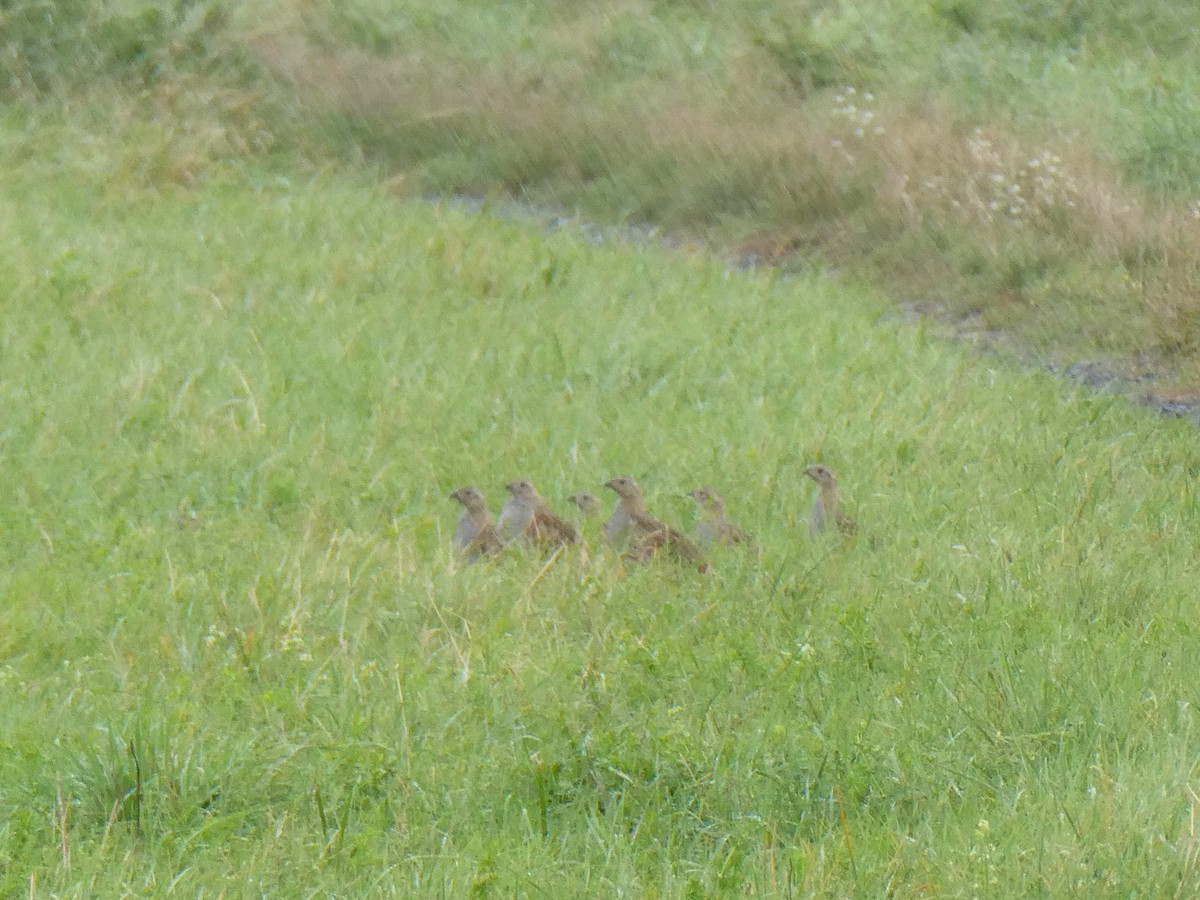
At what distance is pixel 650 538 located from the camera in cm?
614

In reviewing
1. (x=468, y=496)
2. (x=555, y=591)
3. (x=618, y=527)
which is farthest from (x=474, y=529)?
(x=555, y=591)

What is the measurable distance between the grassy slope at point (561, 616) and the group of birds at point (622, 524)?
0.14 m

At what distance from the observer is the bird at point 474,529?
20.5 ft

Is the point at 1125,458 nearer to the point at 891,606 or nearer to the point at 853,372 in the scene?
the point at 853,372

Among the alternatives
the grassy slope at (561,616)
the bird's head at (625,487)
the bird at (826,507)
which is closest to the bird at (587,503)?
the bird's head at (625,487)

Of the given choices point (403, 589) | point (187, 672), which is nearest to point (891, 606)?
point (403, 589)

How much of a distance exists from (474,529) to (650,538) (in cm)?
72

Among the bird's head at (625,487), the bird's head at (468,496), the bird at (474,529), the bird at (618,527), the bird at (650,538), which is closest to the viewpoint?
the bird at (650,538)

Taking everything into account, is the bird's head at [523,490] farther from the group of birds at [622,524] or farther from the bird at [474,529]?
the bird at [474,529]

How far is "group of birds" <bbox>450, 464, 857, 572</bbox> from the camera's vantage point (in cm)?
618

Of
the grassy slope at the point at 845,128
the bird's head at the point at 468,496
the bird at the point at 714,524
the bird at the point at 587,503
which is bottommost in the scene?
the grassy slope at the point at 845,128

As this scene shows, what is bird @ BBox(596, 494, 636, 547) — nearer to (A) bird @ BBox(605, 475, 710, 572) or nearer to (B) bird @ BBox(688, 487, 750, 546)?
(A) bird @ BBox(605, 475, 710, 572)

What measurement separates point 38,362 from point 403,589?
3529mm

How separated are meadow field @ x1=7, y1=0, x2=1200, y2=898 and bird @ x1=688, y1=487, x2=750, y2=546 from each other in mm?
103
